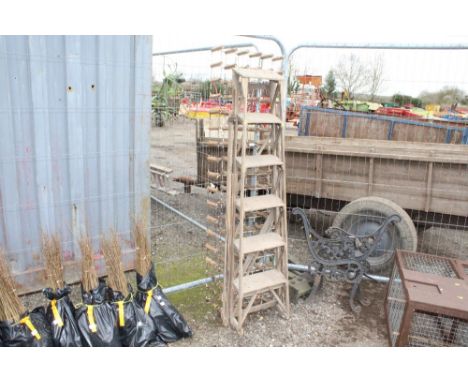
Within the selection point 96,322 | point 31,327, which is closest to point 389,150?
point 96,322

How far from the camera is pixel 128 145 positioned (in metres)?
3.98

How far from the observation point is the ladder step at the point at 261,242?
3160 mm

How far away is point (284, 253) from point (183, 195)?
152 inches

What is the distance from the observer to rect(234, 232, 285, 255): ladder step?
3160mm

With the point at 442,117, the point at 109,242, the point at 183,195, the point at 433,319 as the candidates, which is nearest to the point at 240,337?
the point at 109,242

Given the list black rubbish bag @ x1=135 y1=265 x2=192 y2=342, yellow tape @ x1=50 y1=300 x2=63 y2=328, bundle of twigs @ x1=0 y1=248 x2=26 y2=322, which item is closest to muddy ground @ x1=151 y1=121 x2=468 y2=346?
black rubbish bag @ x1=135 y1=265 x2=192 y2=342

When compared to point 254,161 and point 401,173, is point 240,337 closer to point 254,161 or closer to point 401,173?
point 254,161

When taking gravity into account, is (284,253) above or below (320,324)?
above

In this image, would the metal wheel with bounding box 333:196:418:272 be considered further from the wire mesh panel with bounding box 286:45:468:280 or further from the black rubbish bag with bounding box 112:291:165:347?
the black rubbish bag with bounding box 112:291:165:347

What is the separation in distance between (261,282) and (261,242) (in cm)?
38

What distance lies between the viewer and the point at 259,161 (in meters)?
3.10

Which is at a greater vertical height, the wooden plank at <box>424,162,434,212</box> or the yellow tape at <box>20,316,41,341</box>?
the wooden plank at <box>424,162,434,212</box>

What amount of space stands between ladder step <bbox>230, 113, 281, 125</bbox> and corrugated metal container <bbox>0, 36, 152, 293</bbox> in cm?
141

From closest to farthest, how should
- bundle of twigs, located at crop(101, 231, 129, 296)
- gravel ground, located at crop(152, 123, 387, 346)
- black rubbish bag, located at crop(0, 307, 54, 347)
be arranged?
black rubbish bag, located at crop(0, 307, 54, 347) → bundle of twigs, located at crop(101, 231, 129, 296) → gravel ground, located at crop(152, 123, 387, 346)
